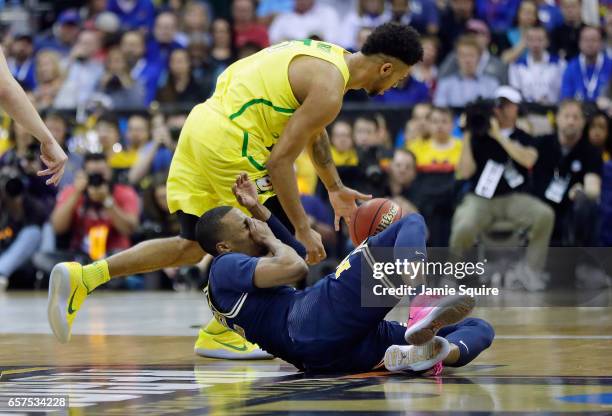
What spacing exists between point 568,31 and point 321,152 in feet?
25.8

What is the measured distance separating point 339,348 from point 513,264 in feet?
20.7

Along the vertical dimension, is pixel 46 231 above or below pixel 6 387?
below

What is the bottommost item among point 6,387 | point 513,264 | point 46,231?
point 46,231

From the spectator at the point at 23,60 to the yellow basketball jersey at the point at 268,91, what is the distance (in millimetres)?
10143

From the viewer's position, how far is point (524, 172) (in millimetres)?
12391

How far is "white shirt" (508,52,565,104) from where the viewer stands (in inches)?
554

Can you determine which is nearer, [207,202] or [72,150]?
[207,202]

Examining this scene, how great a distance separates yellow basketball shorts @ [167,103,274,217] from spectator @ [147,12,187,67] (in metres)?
9.09

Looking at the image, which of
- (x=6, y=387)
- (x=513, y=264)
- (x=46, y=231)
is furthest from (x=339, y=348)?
(x=46, y=231)

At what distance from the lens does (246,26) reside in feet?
53.9

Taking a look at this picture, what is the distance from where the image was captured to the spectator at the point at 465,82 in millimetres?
14008

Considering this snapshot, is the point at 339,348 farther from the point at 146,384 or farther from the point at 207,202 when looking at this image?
the point at 207,202

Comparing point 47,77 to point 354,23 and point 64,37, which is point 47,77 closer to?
point 64,37

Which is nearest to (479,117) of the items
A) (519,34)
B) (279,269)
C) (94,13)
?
A: (519,34)
